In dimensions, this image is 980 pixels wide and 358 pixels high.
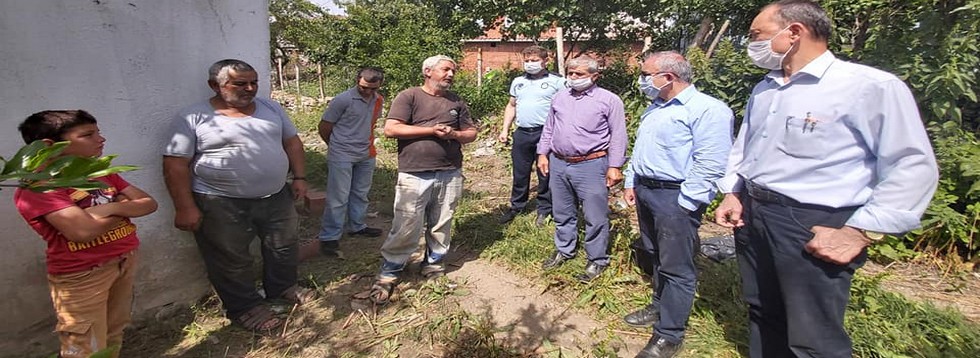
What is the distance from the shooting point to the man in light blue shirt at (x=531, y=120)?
486cm

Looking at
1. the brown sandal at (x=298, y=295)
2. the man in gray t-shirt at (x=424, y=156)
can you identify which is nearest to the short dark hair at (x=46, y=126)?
the man in gray t-shirt at (x=424, y=156)

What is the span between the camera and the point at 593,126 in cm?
357

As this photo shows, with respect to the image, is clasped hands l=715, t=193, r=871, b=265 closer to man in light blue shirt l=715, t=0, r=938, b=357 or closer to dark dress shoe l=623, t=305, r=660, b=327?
man in light blue shirt l=715, t=0, r=938, b=357

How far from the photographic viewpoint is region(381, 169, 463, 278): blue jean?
332 centimetres

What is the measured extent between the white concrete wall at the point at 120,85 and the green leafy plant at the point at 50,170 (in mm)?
1954

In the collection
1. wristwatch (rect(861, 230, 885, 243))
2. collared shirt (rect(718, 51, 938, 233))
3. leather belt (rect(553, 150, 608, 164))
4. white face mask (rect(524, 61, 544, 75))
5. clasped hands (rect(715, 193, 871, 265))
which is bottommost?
clasped hands (rect(715, 193, 871, 265))

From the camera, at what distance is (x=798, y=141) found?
6.03 ft

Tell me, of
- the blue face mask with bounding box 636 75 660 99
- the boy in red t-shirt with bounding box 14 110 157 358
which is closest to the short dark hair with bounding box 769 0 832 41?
the blue face mask with bounding box 636 75 660 99

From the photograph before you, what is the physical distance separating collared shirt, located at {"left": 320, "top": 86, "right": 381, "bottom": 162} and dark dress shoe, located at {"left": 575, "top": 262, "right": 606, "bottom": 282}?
2225 mm

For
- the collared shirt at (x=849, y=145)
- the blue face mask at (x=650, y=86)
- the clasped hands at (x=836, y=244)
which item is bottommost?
the clasped hands at (x=836, y=244)

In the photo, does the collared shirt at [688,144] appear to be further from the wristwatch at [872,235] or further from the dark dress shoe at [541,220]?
the dark dress shoe at [541,220]

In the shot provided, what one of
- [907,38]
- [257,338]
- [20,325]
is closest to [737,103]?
[907,38]

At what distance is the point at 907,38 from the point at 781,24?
12.0 feet

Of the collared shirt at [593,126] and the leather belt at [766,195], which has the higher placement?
the collared shirt at [593,126]
